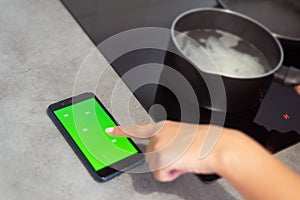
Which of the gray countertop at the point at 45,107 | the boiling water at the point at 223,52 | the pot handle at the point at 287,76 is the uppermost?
the pot handle at the point at 287,76

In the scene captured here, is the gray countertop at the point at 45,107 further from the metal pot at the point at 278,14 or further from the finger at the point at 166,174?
the metal pot at the point at 278,14

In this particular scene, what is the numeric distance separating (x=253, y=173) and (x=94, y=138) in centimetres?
21

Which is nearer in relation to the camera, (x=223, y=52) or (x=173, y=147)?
(x=173, y=147)

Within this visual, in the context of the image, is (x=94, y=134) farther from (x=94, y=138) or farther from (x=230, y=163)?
(x=230, y=163)

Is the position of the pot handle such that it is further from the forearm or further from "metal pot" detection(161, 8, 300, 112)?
the forearm

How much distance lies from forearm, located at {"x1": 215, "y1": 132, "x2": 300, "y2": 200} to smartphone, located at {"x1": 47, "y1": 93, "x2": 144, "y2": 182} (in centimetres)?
11

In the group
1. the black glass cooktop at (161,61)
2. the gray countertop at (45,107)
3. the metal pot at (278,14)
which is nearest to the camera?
the gray countertop at (45,107)

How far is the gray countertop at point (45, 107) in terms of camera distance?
53 cm

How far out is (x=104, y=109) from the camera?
616mm

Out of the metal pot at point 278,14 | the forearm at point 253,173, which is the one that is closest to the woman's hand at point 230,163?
the forearm at point 253,173

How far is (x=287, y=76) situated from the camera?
662 millimetres

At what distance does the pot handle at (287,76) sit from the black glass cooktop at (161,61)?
2.1 inches

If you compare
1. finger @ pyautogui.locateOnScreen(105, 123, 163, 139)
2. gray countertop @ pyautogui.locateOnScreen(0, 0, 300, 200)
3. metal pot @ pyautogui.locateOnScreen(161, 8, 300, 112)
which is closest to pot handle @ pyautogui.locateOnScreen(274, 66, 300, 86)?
metal pot @ pyautogui.locateOnScreen(161, 8, 300, 112)

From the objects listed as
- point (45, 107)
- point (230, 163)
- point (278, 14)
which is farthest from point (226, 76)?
point (278, 14)
